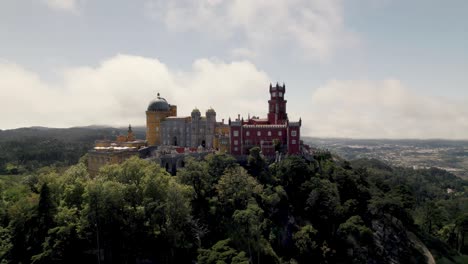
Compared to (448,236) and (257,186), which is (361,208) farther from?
(448,236)

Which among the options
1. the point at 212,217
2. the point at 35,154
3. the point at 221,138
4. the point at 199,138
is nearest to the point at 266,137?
the point at 221,138

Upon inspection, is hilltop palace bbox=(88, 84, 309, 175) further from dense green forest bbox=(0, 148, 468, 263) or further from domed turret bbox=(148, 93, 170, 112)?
dense green forest bbox=(0, 148, 468, 263)

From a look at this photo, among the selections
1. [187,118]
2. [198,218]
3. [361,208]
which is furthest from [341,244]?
[187,118]

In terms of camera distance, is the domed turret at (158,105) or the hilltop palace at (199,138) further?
the domed turret at (158,105)

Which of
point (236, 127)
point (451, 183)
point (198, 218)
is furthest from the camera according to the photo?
point (451, 183)

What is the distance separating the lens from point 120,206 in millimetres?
41375

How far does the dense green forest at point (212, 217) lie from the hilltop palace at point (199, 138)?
5971 millimetres

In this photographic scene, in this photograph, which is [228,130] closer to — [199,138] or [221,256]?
[199,138]

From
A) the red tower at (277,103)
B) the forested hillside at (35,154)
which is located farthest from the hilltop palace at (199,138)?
the forested hillside at (35,154)

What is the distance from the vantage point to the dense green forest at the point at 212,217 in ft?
132

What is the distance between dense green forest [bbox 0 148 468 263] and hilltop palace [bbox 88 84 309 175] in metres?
5.97

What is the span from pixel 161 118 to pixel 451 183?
157m

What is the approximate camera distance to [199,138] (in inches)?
2813

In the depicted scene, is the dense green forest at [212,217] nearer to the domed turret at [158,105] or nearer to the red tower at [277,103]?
the red tower at [277,103]
